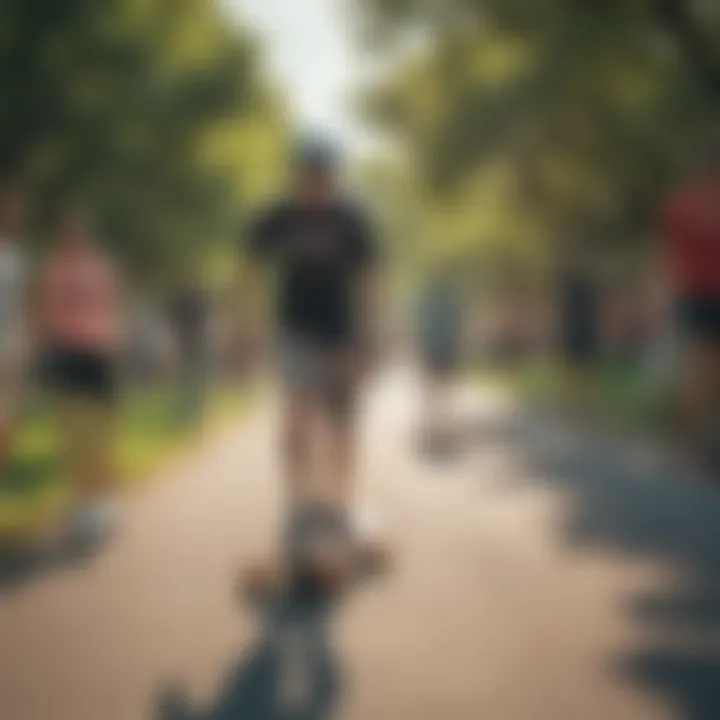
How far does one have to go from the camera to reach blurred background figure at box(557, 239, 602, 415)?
20.1 ft

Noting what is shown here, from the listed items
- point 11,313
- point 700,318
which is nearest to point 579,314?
point 700,318

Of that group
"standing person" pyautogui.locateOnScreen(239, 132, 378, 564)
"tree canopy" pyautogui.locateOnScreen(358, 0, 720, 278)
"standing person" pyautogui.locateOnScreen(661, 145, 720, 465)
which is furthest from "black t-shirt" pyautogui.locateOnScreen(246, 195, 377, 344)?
"standing person" pyautogui.locateOnScreen(661, 145, 720, 465)

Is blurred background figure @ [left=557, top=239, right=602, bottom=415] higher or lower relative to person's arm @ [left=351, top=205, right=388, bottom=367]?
higher

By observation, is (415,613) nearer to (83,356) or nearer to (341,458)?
(341,458)

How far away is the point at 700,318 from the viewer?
6438mm

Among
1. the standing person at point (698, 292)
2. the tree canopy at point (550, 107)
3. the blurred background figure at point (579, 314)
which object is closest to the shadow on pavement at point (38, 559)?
the tree canopy at point (550, 107)

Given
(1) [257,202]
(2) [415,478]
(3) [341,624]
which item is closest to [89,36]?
(1) [257,202]

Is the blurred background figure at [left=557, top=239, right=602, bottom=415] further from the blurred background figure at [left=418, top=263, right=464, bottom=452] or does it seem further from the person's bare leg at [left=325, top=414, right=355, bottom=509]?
the person's bare leg at [left=325, top=414, right=355, bottom=509]

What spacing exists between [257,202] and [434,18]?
5.27 metres

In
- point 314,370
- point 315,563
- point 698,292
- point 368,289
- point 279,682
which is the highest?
point 698,292

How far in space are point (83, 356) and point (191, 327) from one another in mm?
553

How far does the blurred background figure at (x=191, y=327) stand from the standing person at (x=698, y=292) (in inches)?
98.1

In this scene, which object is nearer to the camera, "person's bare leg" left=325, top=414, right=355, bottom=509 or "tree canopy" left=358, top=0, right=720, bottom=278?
"person's bare leg" left=325, top=414, right=355, bottom=509

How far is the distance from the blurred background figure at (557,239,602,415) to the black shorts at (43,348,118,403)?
7.75 ft
